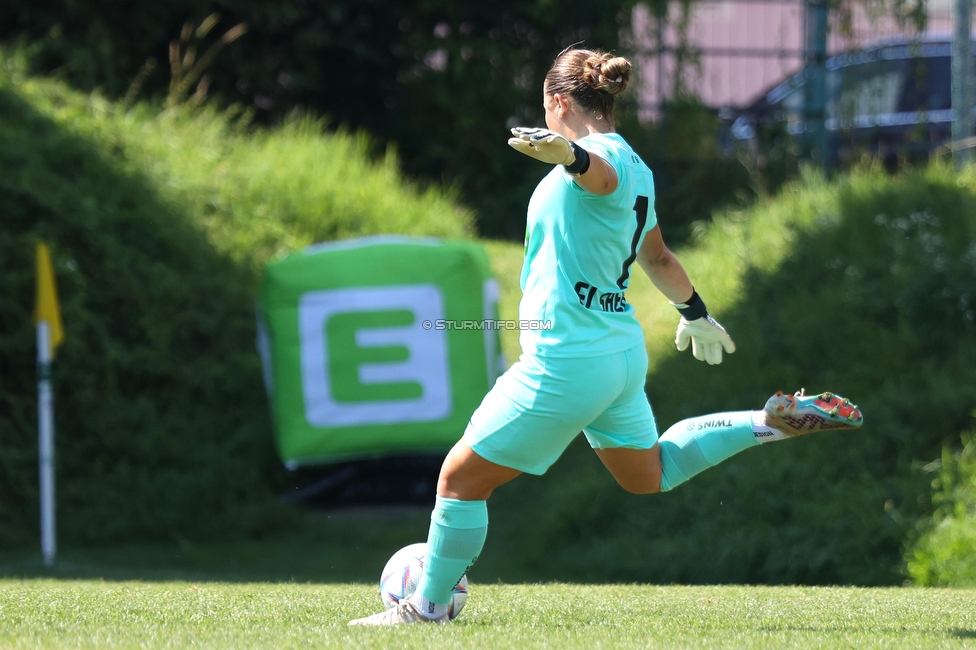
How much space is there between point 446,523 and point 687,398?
4760 mm

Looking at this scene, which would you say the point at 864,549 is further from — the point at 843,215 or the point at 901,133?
the point at 901,133

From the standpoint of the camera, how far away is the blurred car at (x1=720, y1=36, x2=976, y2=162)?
35.4ft

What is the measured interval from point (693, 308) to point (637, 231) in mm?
645

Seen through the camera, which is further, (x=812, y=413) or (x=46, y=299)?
(x=46, y=299)

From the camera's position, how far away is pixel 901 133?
11.3 metres

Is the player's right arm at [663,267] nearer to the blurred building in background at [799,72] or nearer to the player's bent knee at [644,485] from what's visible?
the player's bent knee at [644,485]

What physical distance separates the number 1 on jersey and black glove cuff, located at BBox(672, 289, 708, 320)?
566 mm

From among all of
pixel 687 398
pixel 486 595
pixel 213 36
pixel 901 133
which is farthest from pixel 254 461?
pixel 901 133

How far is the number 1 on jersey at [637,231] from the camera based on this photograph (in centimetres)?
347

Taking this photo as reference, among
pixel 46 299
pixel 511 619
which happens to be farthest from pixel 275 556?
pixel 511 619

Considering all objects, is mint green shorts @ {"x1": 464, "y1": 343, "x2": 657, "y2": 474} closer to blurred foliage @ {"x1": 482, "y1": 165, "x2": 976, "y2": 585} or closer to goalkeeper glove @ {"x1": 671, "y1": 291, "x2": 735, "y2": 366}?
goalkeeper glove @ {"x1": 671, "y1": 291, "x2": 735, "y2": 366}

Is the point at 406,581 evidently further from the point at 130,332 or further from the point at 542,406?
the point at 130,332

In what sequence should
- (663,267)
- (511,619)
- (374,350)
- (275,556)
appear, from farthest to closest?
(374,350)
(275,556)
(663,267)
(511,619)

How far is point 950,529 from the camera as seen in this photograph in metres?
6.25
